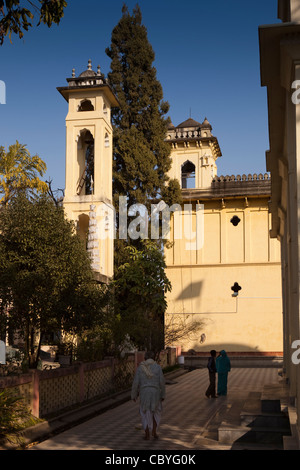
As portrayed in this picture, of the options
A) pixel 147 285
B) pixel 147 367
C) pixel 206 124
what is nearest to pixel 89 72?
pixel 147 285

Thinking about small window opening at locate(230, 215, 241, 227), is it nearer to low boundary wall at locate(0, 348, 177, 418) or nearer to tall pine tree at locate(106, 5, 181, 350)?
tall pine tree at locate(106, 5, 181, 350)

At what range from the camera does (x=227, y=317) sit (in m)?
33.2

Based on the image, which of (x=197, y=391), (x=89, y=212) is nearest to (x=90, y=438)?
(x=197, y=391)

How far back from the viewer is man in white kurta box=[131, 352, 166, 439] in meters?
10.6

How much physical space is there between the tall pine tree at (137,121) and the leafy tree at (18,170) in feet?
11.6

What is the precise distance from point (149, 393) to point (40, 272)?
153 inches

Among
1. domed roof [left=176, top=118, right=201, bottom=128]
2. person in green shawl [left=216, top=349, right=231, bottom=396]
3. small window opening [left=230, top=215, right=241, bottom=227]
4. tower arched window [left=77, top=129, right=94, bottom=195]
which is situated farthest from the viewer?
domed roof [left=176, top=118, right=201, bottom=128]

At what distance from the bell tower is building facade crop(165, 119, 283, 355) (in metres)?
7.28

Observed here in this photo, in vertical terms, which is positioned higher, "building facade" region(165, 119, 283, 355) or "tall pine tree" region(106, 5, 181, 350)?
"tall pine tree" region(106, 5, 181, 350)

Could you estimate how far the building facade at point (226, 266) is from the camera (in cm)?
3272

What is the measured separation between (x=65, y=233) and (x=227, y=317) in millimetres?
20374

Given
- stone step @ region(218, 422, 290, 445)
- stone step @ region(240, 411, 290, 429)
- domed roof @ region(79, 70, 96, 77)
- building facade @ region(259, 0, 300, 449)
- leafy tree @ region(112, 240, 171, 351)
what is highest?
domed roof @ region(79, 70, 96, 77)

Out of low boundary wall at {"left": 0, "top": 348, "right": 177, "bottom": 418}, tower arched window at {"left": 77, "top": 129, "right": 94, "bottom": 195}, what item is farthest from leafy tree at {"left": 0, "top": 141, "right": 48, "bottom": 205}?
low boundary wall at {"left": 0, "top": 348, "right": 177, "bottom": 418}

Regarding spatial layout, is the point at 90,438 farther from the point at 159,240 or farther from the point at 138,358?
the point at 159,240
